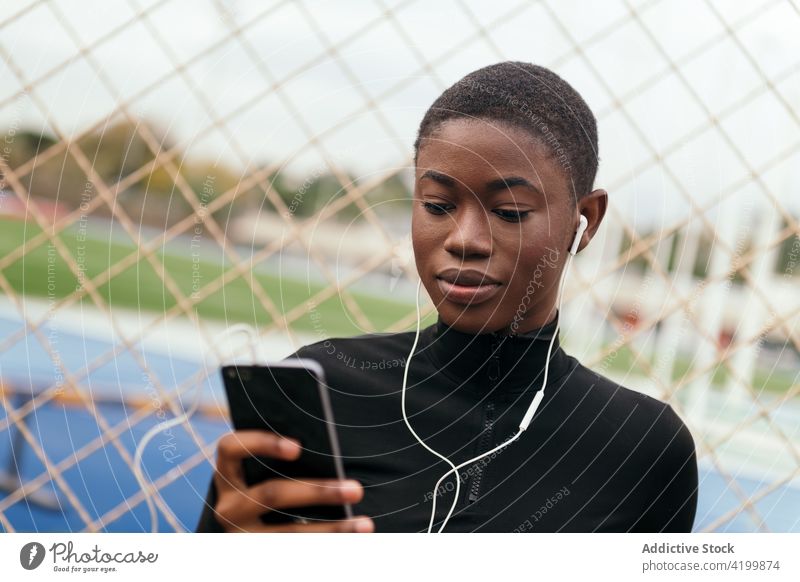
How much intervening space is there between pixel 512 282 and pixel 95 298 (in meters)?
0.40

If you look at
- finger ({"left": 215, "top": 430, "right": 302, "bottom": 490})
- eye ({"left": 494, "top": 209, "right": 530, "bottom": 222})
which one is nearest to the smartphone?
finger ({"left": 215, "top": 430, "right": 302, "bottom": 490})

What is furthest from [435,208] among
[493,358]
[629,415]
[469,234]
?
[629,415]

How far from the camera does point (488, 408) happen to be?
75cm

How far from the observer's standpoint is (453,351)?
0.74 meters

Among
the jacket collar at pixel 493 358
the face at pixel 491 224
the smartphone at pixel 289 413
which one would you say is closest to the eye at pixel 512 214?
the face at pixel 491 224

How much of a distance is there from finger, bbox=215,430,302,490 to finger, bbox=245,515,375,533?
0.07m

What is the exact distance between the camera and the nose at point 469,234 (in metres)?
0.70

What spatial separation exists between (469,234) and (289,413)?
0.22 meters

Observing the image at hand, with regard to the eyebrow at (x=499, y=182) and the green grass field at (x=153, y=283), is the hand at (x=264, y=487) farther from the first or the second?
the eyebrow at (x=499, y=182)

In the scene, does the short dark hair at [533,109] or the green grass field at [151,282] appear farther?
the green grass field at [151,282]

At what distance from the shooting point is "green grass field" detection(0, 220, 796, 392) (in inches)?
31.9

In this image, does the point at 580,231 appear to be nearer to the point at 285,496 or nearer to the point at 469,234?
the point at 469,234
